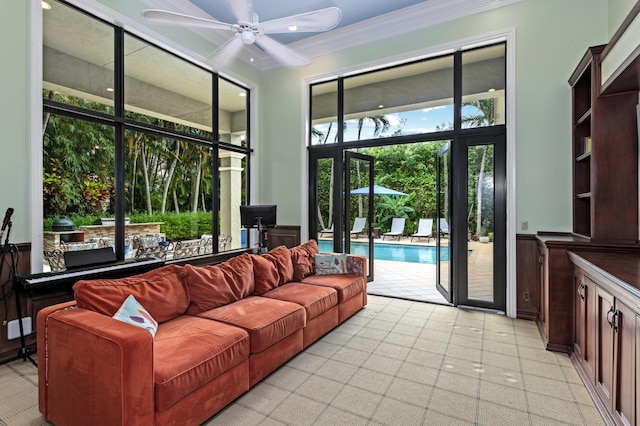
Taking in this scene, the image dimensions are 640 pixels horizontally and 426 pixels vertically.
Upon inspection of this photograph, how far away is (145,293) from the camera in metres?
2.39

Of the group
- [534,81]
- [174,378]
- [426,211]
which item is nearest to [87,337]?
[174,378]

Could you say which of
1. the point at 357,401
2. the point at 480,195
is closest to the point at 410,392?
the point at 357,401

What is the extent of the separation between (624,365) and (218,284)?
2704 mm

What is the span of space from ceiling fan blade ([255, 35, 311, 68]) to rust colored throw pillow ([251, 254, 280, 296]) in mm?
2141

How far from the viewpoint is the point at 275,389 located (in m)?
2.39

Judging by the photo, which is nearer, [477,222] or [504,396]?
[504,396]

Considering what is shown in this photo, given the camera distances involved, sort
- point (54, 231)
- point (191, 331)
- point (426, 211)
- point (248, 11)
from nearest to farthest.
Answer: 1. point (191, 331)
2. point (248, 11)
3. point (54, 231)
4. point (426, 211)

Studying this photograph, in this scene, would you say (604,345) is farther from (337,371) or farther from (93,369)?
(93,369)

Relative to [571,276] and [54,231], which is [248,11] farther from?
[571,276]

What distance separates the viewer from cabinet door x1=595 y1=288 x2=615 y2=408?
196 cm

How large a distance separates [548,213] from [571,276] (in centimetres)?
113

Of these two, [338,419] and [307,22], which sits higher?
[307,22]

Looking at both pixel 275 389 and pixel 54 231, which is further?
pixel 54 231

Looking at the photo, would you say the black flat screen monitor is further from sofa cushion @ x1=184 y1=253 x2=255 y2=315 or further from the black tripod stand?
the black tripod stand
